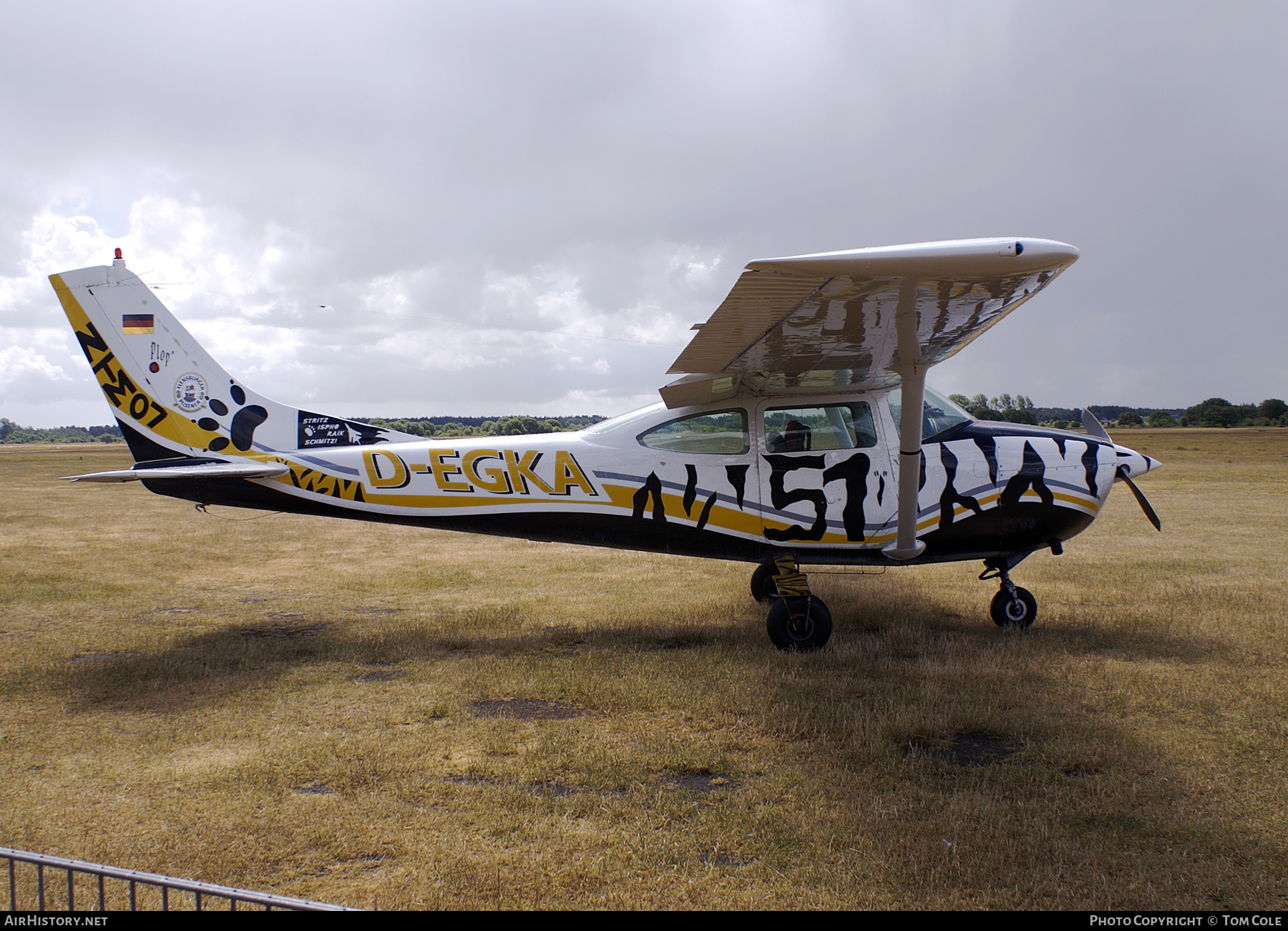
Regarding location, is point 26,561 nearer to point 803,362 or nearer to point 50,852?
point 50,852

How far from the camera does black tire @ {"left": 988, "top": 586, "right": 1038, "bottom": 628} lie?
755cm

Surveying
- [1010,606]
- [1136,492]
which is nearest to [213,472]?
[1010,606]

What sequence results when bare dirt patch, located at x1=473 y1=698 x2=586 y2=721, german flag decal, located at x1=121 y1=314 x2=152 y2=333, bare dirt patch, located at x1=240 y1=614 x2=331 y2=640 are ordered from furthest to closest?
bare dirt patch, located at x1=240 y1=614 x2=331 y2=640, german flag decal, located at x1=121 y1=314 x2=152 y2=333, bare dirt patch, located at x1=473 y1=698 x2=586 y2=721

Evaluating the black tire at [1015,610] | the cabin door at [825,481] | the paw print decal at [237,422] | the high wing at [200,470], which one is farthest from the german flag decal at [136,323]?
the black tire at [1015,610]

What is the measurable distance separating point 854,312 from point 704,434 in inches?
86.7

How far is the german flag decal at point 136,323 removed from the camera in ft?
24.4

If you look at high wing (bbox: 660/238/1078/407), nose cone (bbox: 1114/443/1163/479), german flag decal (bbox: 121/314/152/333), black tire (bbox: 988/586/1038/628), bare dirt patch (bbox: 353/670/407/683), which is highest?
german flag decal (bbox: 121/314/152/333)

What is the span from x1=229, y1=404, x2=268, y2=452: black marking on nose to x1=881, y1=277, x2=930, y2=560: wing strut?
20.3ft

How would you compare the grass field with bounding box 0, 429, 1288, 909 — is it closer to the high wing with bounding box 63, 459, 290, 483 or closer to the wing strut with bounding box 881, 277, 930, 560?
the wing strut with bounding box 881, 277, 930, 560

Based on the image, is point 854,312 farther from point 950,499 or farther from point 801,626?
point 801,626

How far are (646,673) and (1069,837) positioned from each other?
10.5ft

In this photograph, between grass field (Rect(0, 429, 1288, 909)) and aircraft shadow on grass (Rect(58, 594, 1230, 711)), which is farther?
aircraft shadow on grass (Rect(58, 594, 1230, 711))

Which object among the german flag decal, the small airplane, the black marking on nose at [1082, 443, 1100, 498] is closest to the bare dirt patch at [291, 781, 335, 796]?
the small airplane

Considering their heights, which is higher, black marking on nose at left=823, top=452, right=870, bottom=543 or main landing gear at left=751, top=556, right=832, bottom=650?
black marking on nose at left=823, top=452, right=870, bottom=543
